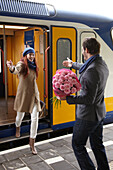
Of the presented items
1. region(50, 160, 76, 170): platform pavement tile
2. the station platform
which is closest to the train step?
the station platform

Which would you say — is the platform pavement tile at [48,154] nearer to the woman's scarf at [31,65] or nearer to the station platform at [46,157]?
the station platform at [46,157]

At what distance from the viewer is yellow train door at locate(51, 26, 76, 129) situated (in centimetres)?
473

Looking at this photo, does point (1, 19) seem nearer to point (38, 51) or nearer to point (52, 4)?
point (52, 4)

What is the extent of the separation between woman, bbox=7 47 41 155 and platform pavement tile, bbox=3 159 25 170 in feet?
1.18

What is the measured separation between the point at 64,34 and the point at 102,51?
45.4 inches

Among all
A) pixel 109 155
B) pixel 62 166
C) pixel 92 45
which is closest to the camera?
pixel 92 45

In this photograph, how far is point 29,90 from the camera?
4.15 metres

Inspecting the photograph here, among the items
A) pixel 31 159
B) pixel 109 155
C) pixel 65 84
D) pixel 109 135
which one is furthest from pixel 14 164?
pixel 109 135

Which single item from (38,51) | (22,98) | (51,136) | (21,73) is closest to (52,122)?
(51,136)

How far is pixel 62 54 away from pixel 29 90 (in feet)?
3.98

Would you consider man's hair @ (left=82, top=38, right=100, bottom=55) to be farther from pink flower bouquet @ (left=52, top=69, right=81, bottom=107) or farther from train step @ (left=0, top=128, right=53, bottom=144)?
train step @ (left=0, top=128, right=53, bottom=144)

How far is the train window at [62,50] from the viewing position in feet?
15.8

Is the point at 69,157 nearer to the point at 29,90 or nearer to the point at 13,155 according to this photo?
the point at 13,155

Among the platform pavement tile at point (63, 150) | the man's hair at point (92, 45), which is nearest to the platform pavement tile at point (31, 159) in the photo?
the platform pavement tile at point (63, 150)
